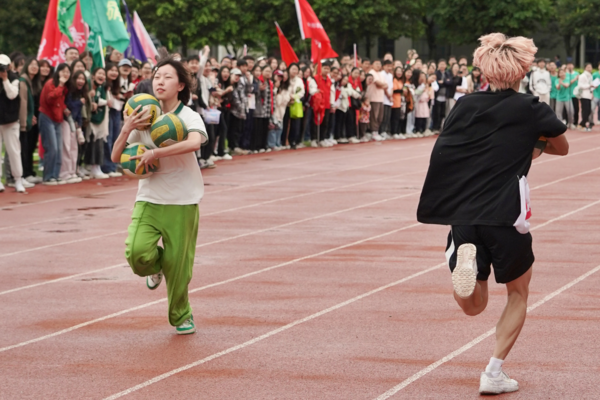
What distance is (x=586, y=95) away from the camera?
29922 millimetres

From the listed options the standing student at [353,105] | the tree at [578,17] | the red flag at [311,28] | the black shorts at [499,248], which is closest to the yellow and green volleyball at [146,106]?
the black shorts at [499,248]

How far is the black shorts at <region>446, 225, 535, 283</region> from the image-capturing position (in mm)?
5430

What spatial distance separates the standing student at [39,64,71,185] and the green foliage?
171ft

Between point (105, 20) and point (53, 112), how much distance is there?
3.32 metres

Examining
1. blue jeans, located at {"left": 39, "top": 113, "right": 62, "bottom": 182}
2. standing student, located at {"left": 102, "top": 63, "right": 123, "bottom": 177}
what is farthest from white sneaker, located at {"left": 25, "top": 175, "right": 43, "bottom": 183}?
standing student, located at {"left": 102, "top": 63, "right": 123, "bottom": 177}

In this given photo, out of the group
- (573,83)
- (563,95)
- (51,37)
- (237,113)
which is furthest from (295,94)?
(573,83)

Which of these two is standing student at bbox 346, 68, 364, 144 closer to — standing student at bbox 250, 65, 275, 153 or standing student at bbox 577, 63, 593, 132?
standing student at bbox 250, 65, 275, 153

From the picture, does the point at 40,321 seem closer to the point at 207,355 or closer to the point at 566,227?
the point at 207,355

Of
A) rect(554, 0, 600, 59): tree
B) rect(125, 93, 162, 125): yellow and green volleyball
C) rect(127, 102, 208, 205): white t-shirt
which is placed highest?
rect(554, 0, 600, 59): tree

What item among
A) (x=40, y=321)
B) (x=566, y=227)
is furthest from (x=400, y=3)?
(x=40, y=321)

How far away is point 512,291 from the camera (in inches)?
221

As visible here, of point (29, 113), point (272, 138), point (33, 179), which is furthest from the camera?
point (272, 138)

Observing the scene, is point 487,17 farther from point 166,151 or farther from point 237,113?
point 166,151

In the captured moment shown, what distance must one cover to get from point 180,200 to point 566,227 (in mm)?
6390
